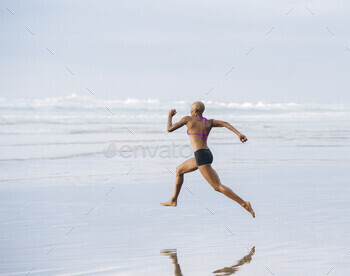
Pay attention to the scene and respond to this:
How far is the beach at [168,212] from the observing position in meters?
6.16

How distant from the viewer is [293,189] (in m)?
10.7

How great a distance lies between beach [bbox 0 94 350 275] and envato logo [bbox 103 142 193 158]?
0.11 ft

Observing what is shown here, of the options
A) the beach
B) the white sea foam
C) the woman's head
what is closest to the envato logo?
the beach

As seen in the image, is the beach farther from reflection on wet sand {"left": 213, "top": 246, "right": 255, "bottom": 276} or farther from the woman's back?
the woman's back

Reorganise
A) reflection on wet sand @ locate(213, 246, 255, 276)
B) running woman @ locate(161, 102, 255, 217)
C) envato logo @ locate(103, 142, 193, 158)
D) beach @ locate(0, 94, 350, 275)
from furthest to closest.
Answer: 1. envato logo @ locate(103, 142, 193, 158)
2. running woman @ locate(161, 102, 255, 217)
3. beach @ locate(0, 94, 350, 275)
4. reflection on wet sand @ locate(213, 246, 255, 276)

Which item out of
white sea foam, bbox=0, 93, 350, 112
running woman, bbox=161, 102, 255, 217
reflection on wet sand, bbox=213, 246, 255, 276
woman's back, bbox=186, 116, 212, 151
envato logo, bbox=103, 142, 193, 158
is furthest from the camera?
white sea foam, bbox=0, 93, 350, 112

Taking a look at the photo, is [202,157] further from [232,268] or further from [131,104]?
[131,104]

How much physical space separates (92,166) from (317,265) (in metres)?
9.05

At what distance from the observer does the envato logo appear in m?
16.8

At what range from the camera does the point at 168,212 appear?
28.7 ft

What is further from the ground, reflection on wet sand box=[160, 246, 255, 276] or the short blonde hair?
the short blonde hair

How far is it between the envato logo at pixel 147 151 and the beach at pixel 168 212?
0.03m

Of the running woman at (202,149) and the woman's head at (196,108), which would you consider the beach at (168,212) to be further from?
the woman's head at (196,108)

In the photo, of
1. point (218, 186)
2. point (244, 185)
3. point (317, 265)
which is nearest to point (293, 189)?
point (244, 185)
